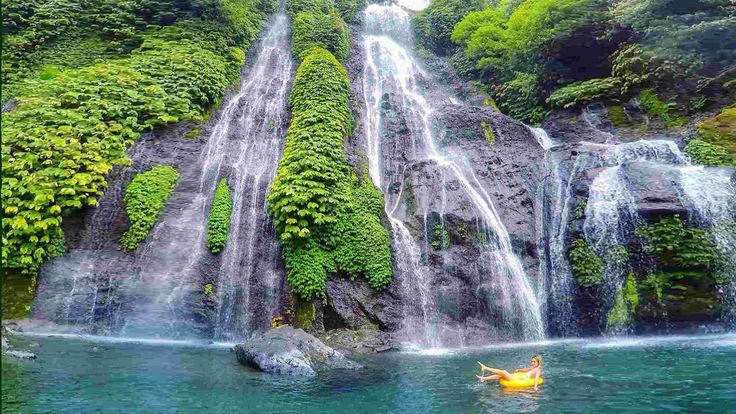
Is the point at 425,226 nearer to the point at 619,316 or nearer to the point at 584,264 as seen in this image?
the point at 584,264

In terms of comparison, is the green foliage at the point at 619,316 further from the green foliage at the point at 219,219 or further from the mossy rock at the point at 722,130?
the green foliage at the point at 219,219

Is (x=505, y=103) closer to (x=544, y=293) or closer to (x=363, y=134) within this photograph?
(x=363, y=134)

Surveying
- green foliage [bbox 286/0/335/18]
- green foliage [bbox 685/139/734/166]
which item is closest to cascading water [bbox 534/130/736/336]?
green foliage [bbox 685/139/734/166]

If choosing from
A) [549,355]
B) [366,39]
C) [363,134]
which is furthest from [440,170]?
[366,39]

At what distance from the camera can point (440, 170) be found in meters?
18.8

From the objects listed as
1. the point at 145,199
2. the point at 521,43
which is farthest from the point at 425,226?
the point at 521,43

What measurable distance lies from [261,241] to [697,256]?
41.8ft

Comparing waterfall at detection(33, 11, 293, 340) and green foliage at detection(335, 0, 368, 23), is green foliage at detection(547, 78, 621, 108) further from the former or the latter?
green foliage at detection(335, 0, 368, 23)

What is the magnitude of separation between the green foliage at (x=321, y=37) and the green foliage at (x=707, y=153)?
1630 cm

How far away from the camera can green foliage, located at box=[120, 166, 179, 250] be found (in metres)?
16.1

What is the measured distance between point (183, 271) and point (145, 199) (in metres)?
2.96

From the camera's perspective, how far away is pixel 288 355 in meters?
11.1

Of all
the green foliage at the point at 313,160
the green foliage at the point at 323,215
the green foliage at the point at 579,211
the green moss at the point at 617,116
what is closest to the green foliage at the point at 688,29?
the green moss at the point at 617,116

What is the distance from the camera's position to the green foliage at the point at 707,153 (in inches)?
703
